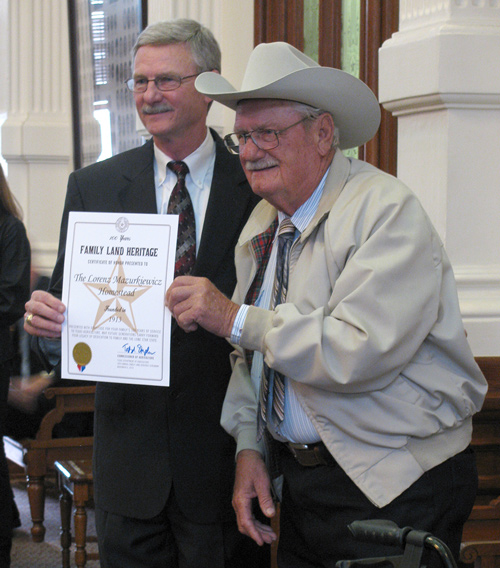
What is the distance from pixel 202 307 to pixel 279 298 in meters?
0.20

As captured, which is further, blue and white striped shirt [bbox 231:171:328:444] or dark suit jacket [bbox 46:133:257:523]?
dark suit jacket [bbox 46:133:257:523]

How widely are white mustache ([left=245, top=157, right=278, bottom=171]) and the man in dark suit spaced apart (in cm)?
36

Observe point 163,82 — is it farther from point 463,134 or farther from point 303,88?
point 463,134

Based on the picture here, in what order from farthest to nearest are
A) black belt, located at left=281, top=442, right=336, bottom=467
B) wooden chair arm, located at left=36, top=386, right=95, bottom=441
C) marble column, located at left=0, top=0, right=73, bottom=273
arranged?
marble column, located at left=0, top=0, right=73, bottom=273, wooden chair arm, located at left=36, top=386, right=95, bottom=441, black belt, located at left=281, top=442, right=336, bottom=467

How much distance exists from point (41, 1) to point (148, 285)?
535cm

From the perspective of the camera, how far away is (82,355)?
2.16 metres

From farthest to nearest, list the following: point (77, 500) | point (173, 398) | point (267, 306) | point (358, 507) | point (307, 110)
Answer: point (77, 500), point (173, 398), point (267, 306), point (307, 110), point (358, 507)

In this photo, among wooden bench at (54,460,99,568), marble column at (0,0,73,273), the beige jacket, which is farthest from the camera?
marble column at (0,0,73,273)

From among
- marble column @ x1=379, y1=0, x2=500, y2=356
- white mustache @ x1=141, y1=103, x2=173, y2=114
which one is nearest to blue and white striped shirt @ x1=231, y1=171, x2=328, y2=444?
white mustache @ x1=141, y1=103, x2=173, y2=114

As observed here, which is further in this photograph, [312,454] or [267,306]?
[267,306]

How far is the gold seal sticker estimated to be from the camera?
7.08 feet

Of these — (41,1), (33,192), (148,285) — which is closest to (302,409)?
(148,285)

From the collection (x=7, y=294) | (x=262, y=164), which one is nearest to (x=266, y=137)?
(x=262, y=164)

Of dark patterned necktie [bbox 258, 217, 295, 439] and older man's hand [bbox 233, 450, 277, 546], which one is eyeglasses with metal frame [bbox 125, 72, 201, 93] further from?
older man's hand [bbox 233, 450, 277, 546]
